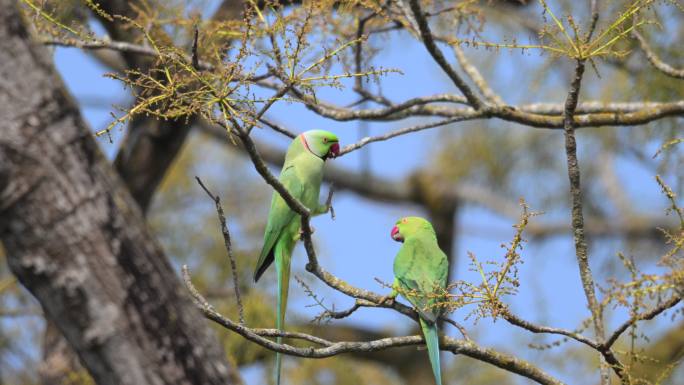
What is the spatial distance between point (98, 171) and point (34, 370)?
5.73 metres

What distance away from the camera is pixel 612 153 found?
8.03 metres

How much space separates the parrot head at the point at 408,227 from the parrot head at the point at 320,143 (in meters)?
0.40

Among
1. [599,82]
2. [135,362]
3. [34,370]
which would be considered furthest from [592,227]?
[135,362]

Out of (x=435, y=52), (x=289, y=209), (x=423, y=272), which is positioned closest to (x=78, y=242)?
(x=435, y=52)

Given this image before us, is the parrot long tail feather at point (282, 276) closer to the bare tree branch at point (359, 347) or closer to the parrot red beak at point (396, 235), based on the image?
the parrot red beak at point (396, 235)

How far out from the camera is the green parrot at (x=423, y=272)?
2.89 metres

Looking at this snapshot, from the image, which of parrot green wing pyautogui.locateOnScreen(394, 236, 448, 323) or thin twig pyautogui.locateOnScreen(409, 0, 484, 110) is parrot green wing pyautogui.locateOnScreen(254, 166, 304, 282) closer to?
parrot green wing pyautogui.locateOnScreen(394, 236, 448, 323)

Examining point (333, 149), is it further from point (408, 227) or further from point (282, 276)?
point (282, 276)

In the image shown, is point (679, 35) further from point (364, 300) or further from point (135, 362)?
point (135, 362)

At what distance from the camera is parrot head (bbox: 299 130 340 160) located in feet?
12.3

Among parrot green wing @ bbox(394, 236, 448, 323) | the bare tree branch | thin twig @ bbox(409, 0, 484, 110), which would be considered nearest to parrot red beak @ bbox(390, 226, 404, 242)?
parrot green wing @ bbox(394, 236, 448, 323)

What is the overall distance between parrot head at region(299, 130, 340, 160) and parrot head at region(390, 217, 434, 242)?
1.31 feet

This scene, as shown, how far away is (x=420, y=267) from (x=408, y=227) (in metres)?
0.42

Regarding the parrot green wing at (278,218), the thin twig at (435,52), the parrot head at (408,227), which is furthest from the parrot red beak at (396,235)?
the thin twig at (435,52)
